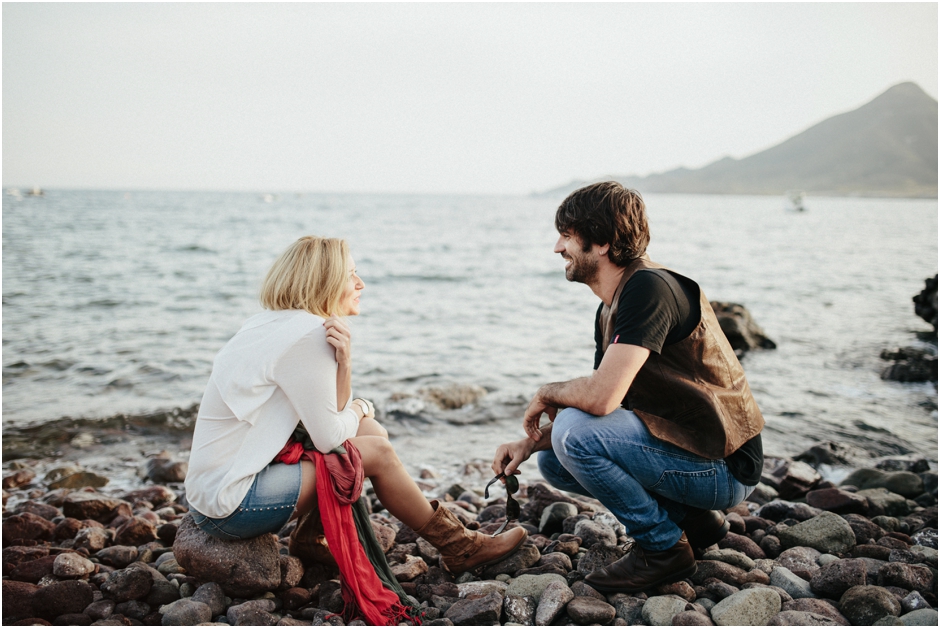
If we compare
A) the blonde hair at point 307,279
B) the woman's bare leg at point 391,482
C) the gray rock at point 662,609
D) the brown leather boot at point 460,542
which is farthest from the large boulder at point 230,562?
the gray rock at point 662,609

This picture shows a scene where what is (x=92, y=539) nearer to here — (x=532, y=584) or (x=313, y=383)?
(x=313, y=383)

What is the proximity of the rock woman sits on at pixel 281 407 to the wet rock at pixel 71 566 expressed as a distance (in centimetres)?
87

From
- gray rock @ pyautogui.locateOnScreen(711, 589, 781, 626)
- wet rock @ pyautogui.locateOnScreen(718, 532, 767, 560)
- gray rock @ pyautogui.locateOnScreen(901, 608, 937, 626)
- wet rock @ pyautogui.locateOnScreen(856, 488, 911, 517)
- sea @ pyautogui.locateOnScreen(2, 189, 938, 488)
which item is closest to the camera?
gray rock @ pyautogui.locateOnScreen(901, 608, 937, 626)

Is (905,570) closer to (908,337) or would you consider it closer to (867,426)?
(867,426)

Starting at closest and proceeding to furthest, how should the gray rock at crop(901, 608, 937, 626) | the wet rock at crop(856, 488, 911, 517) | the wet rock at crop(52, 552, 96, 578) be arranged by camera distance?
the gray rock at crop(901, 608, 937, 626), the wet rock at crop(52, 552, 96, 578), the wet rock at crop(856, 488, 911, 517)

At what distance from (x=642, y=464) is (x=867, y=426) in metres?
5.06

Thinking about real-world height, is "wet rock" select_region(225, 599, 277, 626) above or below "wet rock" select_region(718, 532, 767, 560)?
above

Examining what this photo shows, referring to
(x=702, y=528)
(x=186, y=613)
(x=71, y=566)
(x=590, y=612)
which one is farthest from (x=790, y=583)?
(x=71, y=566)

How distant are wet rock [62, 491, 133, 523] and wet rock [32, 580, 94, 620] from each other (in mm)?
1435

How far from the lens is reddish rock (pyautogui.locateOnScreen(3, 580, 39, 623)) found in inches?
120

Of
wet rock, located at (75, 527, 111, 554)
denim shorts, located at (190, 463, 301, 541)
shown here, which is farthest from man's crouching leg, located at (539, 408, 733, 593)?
wet rock, located at (75, 527, 111, 554)

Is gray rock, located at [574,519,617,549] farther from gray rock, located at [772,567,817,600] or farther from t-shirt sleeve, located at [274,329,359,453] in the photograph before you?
t-shirt sleeve, located at [274,329,359,453]

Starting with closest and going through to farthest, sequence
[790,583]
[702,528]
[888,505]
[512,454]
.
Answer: [790,583]
[512,454]
[702,528]
[888,505]

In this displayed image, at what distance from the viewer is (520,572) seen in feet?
11.4
